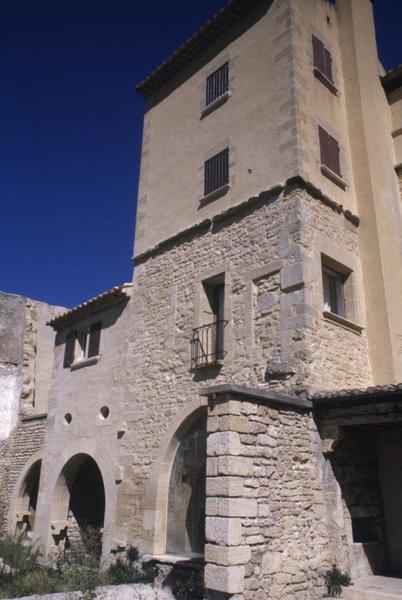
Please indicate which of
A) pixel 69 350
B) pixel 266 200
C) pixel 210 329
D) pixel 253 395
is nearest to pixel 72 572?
pixel 210 329

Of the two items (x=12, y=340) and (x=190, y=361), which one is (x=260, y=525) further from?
(x=12, y=340)

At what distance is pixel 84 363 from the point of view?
13594 mm

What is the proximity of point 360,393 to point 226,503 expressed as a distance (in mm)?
2442

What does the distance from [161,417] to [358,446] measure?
388 cm

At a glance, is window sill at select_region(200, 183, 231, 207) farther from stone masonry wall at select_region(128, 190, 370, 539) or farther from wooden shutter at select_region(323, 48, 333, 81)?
wooden shutter at select_region(323, 48, 333, 81)

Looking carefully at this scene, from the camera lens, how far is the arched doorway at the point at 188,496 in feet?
31.4

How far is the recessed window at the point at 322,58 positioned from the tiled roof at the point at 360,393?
6.87m

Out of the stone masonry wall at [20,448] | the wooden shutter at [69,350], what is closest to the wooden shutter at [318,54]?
the wooden shutter at [69,350]

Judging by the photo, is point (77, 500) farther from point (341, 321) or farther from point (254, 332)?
point (341, 321)

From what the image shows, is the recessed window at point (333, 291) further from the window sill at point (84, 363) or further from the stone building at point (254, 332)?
the window sill at point (84, 363)

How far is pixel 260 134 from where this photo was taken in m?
10.6

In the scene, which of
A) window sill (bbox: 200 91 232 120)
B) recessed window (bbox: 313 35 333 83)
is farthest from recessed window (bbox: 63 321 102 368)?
recessed window (bbox: 313 35 333 83)

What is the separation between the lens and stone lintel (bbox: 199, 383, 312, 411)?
6965 mm

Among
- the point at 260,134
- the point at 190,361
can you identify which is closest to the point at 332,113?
the point at 260,134
